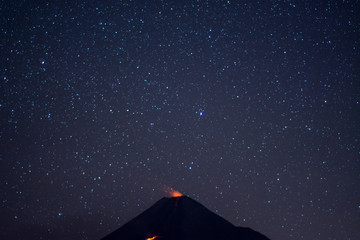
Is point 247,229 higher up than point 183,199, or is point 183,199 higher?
point 183,199

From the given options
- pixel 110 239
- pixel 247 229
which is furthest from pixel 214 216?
pixel 110 239

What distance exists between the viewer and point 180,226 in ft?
80.0

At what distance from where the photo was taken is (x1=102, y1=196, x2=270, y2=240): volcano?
2323 cm

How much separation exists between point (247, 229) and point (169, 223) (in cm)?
719

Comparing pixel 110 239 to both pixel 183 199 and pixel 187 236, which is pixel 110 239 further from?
pixel 183 199

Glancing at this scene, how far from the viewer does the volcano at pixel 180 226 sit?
76.2 feet

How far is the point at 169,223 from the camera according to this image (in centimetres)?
2538

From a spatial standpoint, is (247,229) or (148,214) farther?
(148,214)

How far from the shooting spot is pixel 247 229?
80.3 feet

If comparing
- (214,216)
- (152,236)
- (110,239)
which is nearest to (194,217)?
(214,216)

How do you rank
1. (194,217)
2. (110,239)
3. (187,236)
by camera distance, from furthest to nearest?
1. (194,217)
2. (110,239)
3. (187,236)

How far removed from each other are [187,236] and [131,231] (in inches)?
234

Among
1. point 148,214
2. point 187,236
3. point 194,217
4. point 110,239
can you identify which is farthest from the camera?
point 148,214

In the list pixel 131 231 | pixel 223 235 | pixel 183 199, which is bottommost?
pixel 223 235
